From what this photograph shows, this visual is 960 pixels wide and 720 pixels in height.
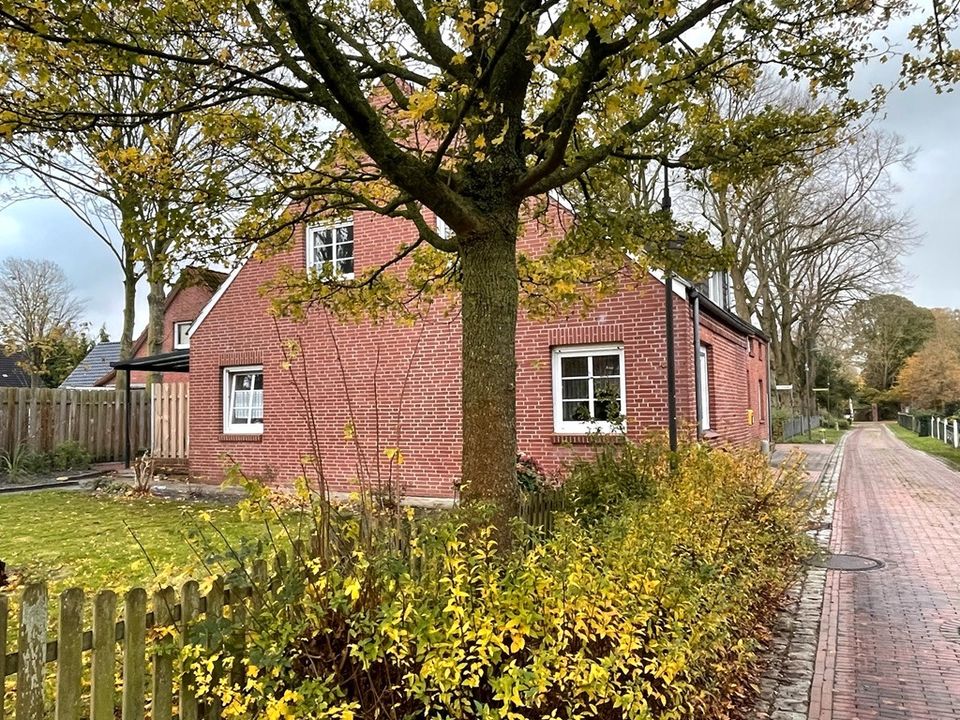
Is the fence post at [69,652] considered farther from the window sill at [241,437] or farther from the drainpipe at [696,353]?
the window sill at [241,437]

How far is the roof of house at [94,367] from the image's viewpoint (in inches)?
1395

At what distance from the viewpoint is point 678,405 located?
10172mm

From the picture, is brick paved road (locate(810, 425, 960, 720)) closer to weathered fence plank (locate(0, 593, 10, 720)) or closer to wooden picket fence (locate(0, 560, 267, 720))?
wooden picket fence (locate(0, 560, 267, 720))

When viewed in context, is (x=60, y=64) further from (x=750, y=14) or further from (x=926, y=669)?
(x=926, y=669)

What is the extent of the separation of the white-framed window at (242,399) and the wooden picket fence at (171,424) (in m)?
1.28

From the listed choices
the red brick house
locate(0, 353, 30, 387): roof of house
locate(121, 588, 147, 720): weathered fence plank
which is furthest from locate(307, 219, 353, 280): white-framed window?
locate(0, 353, 30, 387): roof of house

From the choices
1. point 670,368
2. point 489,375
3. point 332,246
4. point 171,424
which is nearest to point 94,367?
point 171,424

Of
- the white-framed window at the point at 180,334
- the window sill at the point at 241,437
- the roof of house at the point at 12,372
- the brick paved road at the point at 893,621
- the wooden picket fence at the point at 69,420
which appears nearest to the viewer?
the brick paved road at the point at 893,621

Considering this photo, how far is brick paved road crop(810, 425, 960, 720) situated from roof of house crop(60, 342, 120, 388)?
35.6 m

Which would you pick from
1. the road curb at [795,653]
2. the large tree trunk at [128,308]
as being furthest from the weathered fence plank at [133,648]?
the large tree trunk at [128,308]

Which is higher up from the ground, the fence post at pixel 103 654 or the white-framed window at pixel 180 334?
the white-framed window at pixel 180 334

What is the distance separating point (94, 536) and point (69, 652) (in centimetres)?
749

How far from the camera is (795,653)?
4.99 meters

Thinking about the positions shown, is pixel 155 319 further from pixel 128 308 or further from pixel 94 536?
pixel 94 536
